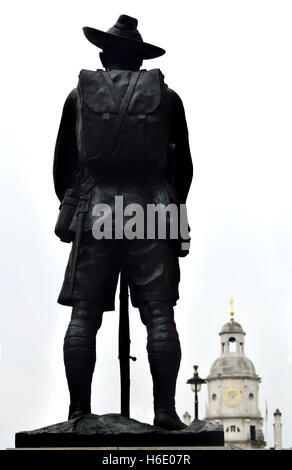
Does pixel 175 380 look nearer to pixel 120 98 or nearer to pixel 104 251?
pixel 104 251

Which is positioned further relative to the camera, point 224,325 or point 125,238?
point 224,325

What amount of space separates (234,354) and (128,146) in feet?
410

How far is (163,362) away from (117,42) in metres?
3.19

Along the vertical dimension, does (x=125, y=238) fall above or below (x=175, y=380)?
above

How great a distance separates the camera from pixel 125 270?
8.91 metres

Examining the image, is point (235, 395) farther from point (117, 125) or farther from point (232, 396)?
point (117, 125)

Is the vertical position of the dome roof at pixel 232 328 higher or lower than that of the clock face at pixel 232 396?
higher

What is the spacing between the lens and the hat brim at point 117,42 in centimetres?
921

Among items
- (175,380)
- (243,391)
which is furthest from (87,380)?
(243,391)

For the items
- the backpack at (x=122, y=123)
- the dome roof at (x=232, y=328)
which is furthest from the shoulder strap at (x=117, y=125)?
the dome roof at (x=232, y=328)

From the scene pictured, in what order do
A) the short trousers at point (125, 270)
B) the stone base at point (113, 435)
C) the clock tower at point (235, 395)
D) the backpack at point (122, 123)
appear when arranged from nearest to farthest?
1. the stone base at point (113, 435)
2. the short trousers at point (125, 270)
3. the backpack at point (122, 123)
4. the clock tower at point (235, 395)

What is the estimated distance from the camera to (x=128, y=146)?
28.8 feet

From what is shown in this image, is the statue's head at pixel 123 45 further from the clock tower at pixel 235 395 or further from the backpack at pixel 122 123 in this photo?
the clock tower at pixel 235 395

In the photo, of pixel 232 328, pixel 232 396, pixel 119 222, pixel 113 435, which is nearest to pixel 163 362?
A: pixel 113 435
